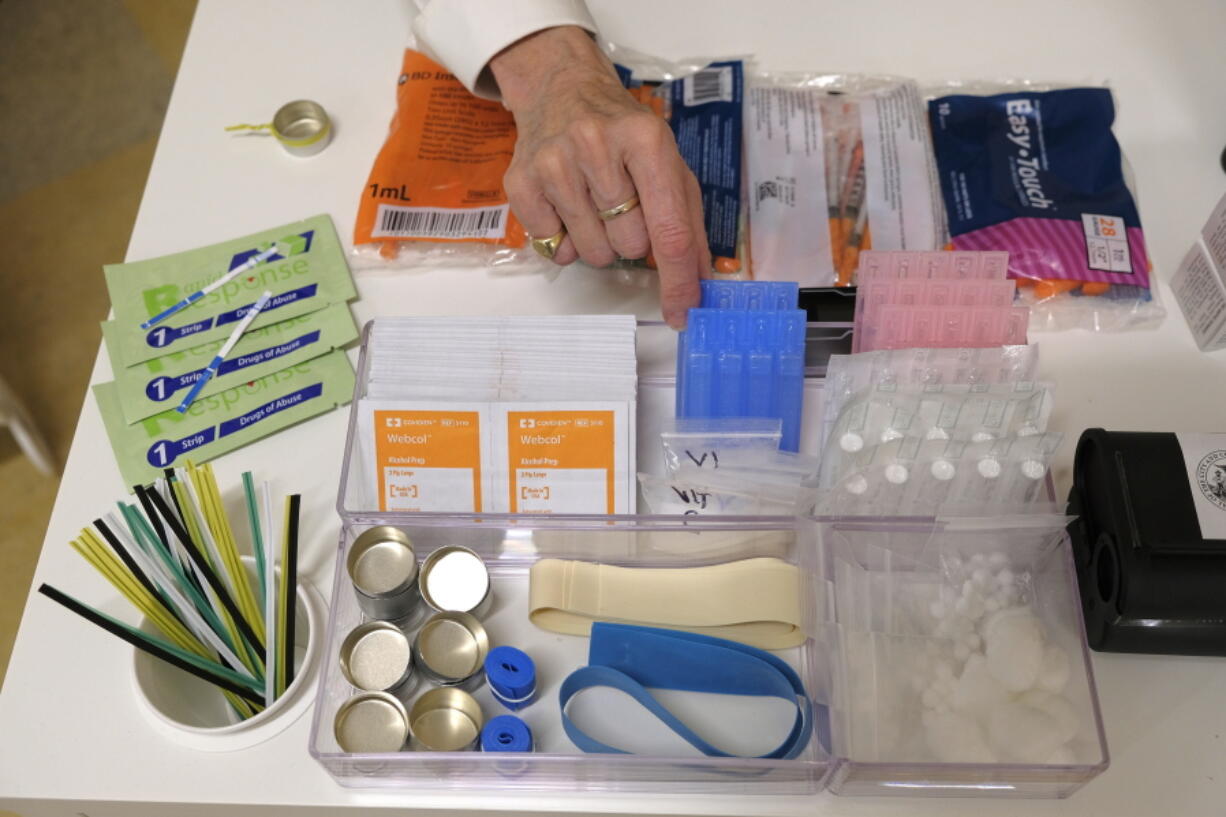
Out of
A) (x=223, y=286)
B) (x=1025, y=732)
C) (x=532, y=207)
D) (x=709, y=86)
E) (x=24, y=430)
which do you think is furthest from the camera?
(x=24, y=430)

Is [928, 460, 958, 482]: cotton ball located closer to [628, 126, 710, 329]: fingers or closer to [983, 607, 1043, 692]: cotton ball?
[983, 607, 1043, 692]: cotton ball

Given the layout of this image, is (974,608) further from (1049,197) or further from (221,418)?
(221,418)

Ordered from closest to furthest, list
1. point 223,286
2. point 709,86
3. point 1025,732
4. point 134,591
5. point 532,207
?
point 1025,732 < point 134,591 < point 532,207 < point 223,286 < point 709,86

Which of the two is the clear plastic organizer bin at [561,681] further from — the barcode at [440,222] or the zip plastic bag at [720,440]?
the barcode at [440,222]

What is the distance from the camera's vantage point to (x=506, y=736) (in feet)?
2.56

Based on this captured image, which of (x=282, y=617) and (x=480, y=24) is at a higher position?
(x=480, y=24)

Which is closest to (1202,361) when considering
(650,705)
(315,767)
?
(650,705)

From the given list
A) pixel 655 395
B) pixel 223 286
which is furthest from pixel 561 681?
pixel 223 286

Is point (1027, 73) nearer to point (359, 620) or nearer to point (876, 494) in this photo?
point (876, 494)

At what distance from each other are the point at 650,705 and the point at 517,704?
4.3 inches

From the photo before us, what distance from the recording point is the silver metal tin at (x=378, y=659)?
793mm

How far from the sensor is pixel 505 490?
A: 2.90ft

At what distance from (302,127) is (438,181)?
0.19 meters

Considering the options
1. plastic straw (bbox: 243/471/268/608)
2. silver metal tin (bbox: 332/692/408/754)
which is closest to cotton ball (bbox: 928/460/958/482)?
silver metal tin (bbox: 332/692/408/754)
